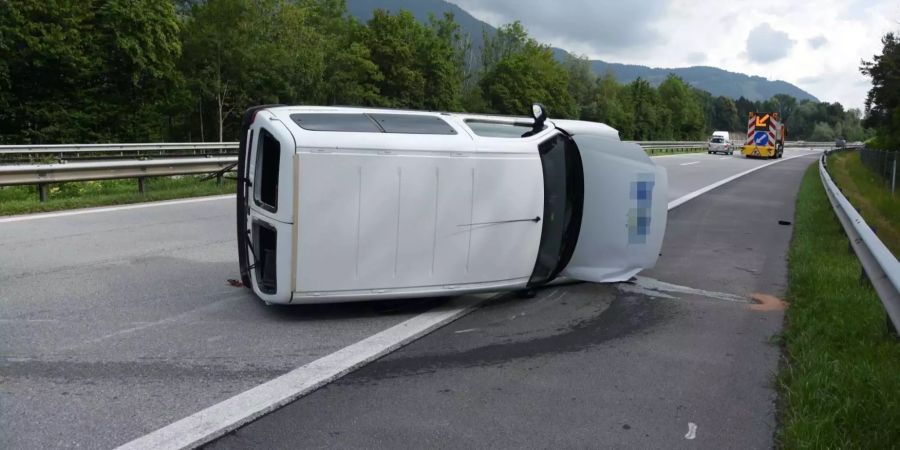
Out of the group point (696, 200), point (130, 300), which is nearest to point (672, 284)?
point (130, 300)

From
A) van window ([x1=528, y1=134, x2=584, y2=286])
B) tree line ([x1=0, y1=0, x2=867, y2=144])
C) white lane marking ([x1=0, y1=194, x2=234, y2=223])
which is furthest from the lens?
tree line ([x1=0, y1=0, x2=867, y2=144])

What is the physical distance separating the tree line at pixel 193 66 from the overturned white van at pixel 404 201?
3641 centimetres

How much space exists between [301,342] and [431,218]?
Result: 1.38 meters

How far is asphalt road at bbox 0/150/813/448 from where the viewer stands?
12.6ft

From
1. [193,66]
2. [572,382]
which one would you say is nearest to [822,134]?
[193,66]

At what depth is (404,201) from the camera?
552cm

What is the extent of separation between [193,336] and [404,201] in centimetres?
182

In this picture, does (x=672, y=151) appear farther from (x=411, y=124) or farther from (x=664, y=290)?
(x=411, y=124)

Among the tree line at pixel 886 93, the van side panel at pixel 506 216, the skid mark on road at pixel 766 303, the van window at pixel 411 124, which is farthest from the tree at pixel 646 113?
the van window at pixel 411 124

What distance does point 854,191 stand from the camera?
2097cm

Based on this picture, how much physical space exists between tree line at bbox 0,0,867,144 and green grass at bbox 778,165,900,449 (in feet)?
126

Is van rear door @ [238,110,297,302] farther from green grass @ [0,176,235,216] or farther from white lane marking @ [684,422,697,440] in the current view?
green grass @ [0,176,235,216]

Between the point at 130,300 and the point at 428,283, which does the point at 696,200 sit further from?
the point at 130,300

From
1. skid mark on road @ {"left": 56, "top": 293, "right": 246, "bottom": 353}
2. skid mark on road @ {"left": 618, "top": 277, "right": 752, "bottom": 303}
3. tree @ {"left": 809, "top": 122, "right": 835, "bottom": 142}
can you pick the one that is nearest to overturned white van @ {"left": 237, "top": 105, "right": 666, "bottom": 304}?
skid mark on road @ {"left": 56, "top": 293, "right": 246, "bottom": 353}
